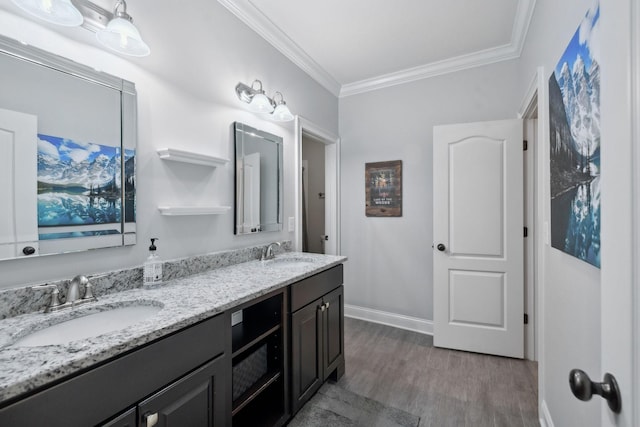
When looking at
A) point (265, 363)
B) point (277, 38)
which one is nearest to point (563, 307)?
point (265, 363)

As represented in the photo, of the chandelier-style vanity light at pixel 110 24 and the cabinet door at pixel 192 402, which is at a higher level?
the chandelier-style vanity light at pixel 110 24

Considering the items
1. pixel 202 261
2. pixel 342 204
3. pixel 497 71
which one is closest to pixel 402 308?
pixel 342 204

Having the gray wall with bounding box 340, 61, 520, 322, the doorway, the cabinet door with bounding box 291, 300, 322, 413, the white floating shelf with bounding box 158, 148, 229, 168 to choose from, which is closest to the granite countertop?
the cabinet door with bounding box 291, 300, 322, 413

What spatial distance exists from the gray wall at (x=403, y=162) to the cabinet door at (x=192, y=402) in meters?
2.33

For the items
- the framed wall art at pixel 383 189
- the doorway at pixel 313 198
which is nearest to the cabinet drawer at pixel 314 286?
the framed wall art at pixel 383 189

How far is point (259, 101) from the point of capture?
2057mm

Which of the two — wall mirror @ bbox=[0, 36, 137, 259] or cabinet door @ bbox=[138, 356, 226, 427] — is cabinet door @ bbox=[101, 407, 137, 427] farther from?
wall mirror @ bbox=[0, 36, 137, 259]

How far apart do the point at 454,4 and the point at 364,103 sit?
136cm

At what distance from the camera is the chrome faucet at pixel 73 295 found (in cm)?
107

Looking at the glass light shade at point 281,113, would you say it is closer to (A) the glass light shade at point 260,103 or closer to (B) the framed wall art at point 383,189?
(A) the glass light shade at point 260,103

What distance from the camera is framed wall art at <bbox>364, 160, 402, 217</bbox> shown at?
3107 millimetres

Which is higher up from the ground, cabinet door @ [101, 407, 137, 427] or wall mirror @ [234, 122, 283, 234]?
wall mirror @ [234, 122, 283, 234]

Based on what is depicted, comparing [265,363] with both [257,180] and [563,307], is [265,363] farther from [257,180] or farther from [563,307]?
[563,307]

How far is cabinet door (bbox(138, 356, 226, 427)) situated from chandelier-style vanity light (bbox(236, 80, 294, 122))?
163 centimetres
